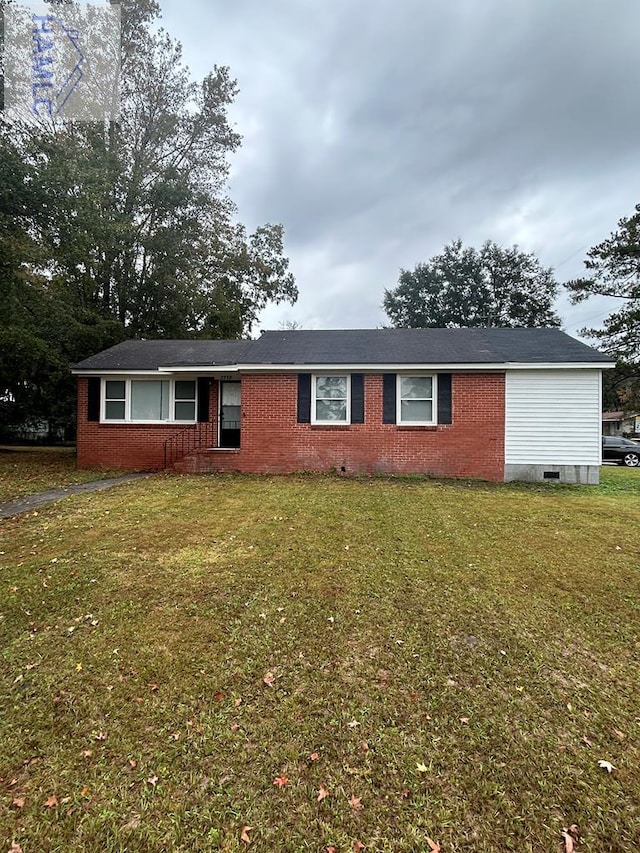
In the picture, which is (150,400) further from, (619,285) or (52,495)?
(619,285)

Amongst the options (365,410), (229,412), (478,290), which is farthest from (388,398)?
(478,290)

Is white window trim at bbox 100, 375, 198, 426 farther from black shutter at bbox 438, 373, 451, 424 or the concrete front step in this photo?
black shutter at bbox 438, 373, 451, 424

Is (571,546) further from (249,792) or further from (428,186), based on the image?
(428,186)

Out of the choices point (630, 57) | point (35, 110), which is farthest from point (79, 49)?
point (630, 57)

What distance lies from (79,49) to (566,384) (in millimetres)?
25741

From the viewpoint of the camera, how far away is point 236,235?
23250 millimetres

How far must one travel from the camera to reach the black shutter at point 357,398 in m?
10.7

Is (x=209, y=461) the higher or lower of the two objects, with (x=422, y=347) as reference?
lower

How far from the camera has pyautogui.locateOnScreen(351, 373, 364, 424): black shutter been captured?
10.7m

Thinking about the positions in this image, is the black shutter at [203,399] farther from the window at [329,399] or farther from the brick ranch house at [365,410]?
the window at [329,399]

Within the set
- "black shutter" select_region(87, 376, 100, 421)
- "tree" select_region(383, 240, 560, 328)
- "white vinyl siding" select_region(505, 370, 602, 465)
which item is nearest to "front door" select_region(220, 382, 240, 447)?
"black shutter" select_region(87, 376, 100, 421)

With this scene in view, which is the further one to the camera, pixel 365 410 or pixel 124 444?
pixel 124 444

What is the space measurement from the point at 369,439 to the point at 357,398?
1.14 m

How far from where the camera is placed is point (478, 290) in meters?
32.9
